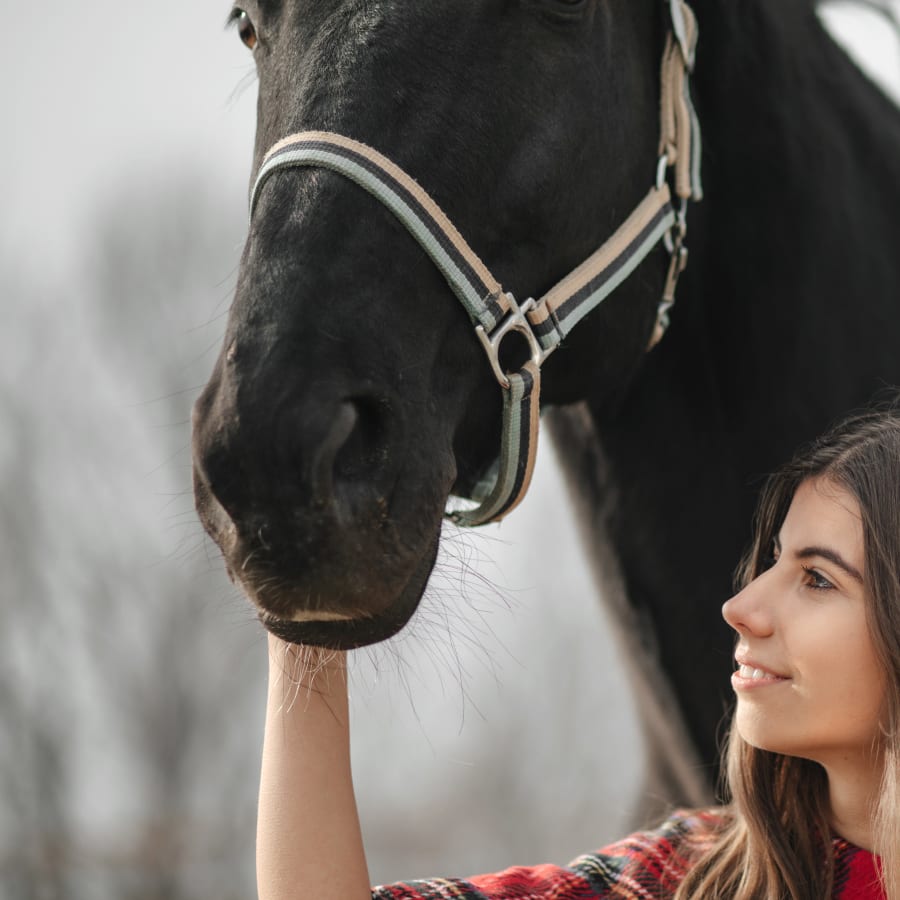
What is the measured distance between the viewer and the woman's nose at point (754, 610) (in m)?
1.66

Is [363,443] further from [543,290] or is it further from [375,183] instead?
[543,290]

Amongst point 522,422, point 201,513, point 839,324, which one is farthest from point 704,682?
point 201,513

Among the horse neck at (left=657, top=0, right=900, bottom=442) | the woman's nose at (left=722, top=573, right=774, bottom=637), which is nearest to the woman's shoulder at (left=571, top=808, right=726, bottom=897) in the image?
the woman's nose at (left=722, top=573, right=774, bottom=637)

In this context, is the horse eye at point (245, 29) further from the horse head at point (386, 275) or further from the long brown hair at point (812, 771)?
the long brown hair at point (812, 771)

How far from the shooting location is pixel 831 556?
5.41 feet

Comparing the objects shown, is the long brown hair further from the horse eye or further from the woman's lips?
the horse eye

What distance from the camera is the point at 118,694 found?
17094 mm

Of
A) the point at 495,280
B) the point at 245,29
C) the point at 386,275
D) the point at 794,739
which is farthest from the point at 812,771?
the point at 245,29

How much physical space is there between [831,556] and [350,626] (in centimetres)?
71

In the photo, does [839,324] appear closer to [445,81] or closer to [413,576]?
[445,81]

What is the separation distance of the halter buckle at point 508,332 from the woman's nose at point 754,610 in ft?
1.53

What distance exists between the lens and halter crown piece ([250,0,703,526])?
5.02 ft

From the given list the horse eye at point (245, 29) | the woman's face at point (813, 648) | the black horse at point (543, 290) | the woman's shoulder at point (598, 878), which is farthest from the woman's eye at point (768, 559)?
the horse eye at point (245, 29)

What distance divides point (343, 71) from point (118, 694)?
1679cm
